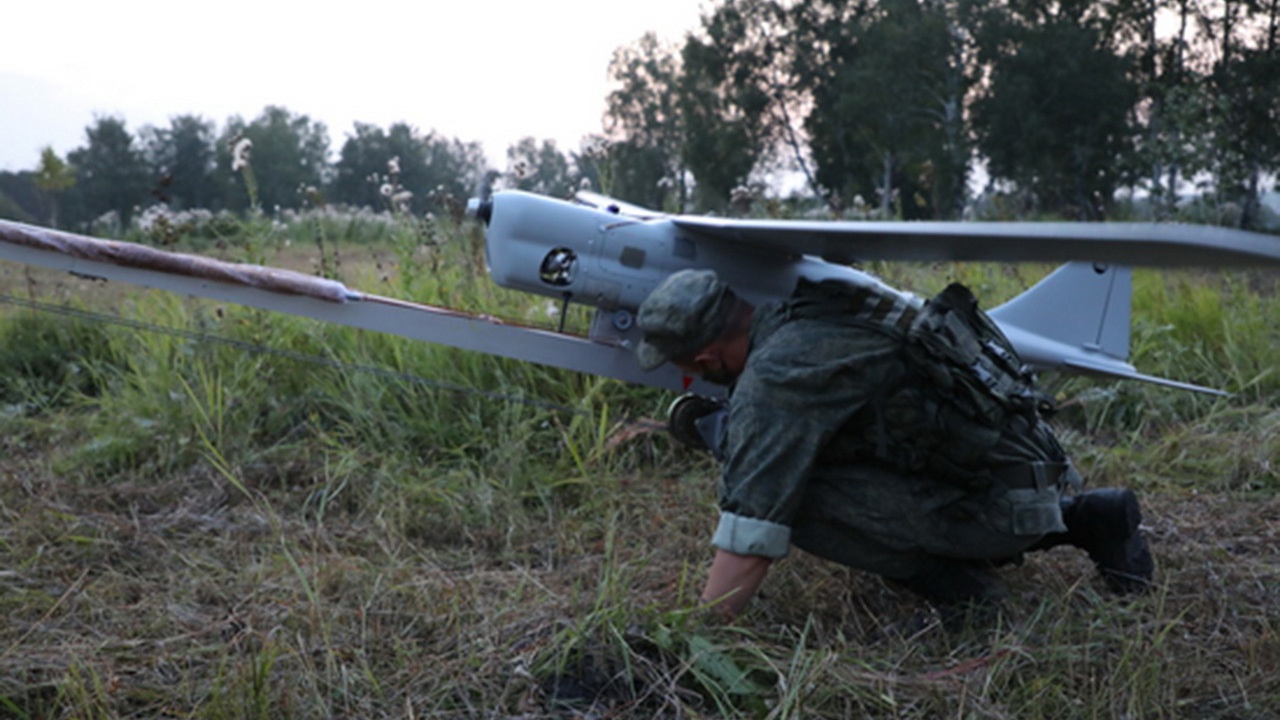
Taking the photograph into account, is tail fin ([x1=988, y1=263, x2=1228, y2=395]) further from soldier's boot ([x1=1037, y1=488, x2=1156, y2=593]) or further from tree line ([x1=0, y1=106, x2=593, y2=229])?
tree line ([x1=0, y1=106, x2=593, y2=229])

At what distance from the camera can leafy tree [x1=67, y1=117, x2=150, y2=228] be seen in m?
16.2

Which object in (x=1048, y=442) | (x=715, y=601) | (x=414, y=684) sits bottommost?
(x=414, y=684)

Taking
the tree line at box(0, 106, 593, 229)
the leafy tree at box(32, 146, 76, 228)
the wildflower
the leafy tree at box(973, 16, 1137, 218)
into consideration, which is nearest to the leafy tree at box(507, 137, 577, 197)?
the tree line at box(0, 106, 593, 229)

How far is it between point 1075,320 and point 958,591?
53.9 inches

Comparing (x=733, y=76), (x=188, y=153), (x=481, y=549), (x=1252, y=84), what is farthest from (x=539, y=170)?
(x=733, y=76)

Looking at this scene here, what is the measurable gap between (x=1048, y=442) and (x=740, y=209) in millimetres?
3723

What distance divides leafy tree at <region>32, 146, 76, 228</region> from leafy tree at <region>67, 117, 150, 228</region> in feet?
19.1

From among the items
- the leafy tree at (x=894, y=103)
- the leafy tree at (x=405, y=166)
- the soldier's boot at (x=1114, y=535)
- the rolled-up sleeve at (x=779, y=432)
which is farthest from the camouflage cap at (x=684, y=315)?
the leafy tree at (x=894, y=103)

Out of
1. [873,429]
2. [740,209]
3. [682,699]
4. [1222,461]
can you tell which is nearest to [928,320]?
[873,429]

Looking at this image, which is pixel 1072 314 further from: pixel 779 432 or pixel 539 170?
pixel 539 170

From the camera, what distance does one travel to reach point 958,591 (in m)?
2.90

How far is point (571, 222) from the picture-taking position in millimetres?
3109

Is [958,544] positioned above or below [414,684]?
above

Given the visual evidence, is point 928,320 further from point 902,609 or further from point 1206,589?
point 1206,589
